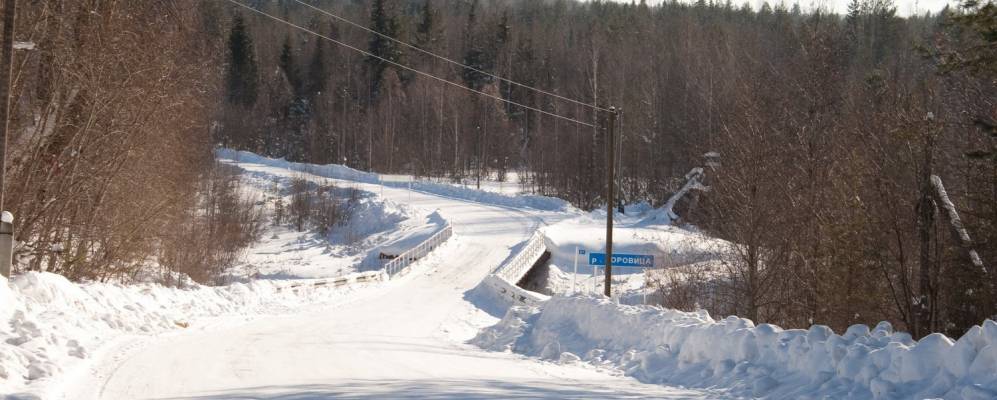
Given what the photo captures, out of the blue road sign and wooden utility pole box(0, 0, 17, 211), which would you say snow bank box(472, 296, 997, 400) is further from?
wooden utility pole box(0, 0, 17, 211)

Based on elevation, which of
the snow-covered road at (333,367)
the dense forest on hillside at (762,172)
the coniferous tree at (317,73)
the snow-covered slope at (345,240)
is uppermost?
the coniferous tree at (317,73)

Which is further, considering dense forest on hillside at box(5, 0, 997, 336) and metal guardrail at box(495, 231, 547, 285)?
metal guardrail at box(495, 231, 547, 285)

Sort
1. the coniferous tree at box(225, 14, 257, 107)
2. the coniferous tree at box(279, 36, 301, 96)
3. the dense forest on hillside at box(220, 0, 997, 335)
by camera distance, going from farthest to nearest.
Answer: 1. the coniferous tree at box(279, 36, 301, 96)
2. the coniferous tree at box(225, 14, 257, 107)
3. the dense forest on hillside at box(220, 0, 997, 335)

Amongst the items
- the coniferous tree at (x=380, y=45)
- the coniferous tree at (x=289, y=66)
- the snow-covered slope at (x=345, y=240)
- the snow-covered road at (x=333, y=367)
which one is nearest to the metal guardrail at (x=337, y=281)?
the snow-covered road at (x=333, y=367)

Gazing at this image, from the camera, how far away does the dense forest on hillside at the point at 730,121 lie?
19.8m

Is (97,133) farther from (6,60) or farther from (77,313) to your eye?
(77,313)

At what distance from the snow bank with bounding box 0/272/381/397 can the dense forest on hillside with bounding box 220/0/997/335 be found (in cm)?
1262

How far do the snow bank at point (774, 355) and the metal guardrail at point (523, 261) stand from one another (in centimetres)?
2104

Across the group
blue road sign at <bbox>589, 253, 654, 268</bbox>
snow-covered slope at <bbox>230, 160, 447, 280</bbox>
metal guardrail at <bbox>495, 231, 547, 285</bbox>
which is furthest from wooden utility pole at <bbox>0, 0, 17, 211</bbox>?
snow-covered slope at <bbox>230, 160, 447, 280</bbox>

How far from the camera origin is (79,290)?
16.9m

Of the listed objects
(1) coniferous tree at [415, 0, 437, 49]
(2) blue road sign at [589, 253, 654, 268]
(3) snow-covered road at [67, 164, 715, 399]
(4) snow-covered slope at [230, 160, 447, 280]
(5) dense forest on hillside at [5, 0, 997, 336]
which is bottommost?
(4) snow-covered slope at [230, 160, 447, 280]

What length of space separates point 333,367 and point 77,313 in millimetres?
5659

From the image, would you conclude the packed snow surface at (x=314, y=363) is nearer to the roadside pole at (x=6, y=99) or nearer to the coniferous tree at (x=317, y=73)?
the roadside pole at (x=6, y=99)

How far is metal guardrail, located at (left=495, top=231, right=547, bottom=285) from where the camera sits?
135 feet
